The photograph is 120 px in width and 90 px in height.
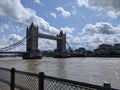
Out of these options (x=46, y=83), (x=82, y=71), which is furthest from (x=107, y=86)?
(x=82, y=71)

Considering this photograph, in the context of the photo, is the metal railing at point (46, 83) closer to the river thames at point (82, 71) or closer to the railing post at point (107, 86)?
the railing post at point (107, 86)

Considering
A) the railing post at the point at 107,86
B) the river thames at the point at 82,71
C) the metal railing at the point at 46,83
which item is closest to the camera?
the railing post at the point at 107,86

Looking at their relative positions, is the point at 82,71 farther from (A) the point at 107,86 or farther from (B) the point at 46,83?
(A) the point at 107,86

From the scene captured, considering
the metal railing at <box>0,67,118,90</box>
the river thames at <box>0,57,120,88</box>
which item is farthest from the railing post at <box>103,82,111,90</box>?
the river thames at <box>0,57,120,88</box>

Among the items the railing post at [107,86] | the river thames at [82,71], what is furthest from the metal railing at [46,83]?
the river thames at [82,71]

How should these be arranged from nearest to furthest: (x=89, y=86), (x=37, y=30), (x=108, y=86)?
(x=108, y=86) < (x=89, y=86) < (x=37, y=30)

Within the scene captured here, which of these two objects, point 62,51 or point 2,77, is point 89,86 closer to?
point 2,77

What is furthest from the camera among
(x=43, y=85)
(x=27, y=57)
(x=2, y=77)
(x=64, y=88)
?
(x=27, y=57)

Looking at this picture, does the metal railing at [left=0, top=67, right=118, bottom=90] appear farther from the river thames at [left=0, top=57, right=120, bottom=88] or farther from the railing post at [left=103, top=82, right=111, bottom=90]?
the river thames at [left=0, top=57, right=120, bottom=88]

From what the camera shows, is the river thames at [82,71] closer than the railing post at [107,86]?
No

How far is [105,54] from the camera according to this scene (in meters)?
197

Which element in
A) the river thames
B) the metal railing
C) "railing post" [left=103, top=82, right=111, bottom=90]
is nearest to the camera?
"railing post" [left=103, top=82, right=111, bottom=90]

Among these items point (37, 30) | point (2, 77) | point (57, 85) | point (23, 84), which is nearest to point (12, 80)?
point (23, 84)

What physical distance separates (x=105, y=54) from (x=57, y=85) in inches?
7691
